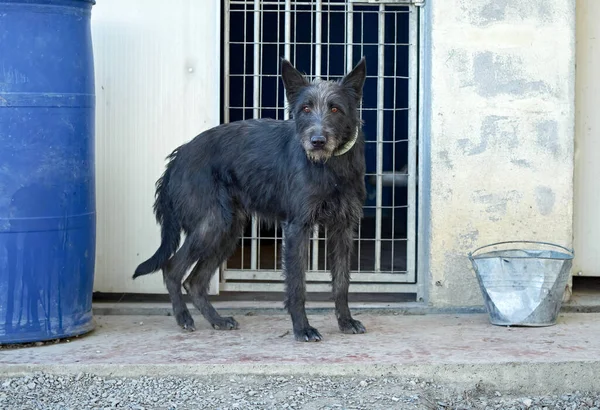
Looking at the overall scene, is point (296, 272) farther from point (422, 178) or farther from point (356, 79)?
point (422, 178)

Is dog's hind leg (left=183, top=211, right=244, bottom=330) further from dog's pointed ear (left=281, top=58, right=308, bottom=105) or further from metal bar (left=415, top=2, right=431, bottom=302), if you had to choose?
metal bar (left=415, top=2, right=431, bottom=302)

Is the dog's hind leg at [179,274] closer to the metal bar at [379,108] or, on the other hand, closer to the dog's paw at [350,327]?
the dog's paw at [350,327]

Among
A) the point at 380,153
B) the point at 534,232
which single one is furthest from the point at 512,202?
the point at 380,153

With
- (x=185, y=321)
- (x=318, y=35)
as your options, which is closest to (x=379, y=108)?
→ (x=318, y=35)

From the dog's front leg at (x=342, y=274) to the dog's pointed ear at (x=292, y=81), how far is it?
0.91 meters

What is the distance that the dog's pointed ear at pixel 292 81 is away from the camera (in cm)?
580

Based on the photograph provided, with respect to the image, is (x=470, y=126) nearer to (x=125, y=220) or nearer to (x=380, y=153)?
(x=380, y=153)

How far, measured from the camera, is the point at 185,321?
622 centimetres

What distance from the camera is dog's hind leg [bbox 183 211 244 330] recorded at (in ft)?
20.5

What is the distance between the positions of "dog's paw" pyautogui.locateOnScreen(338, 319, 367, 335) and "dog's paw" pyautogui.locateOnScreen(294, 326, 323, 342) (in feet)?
0.91

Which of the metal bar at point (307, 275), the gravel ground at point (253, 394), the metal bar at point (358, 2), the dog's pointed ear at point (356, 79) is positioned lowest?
the gravel ground at point (253, 394)

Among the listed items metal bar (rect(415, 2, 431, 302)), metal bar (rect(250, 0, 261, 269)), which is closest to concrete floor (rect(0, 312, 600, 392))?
metal bar (rect(415, 2, 431, 302))

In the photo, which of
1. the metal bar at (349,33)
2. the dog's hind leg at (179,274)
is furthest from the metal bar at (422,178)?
the dog's hind leg at (179,274)

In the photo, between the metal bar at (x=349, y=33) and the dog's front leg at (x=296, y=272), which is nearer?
the dog's front leg at (x=296, y=272)
